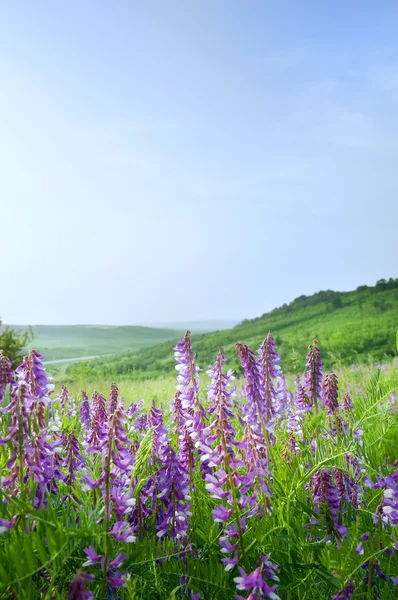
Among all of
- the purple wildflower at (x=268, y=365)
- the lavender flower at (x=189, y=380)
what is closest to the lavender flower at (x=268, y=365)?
the purple wildflower at (x=268, y=365)

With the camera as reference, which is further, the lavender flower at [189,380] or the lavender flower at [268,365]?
the lavender flower at [268,365]

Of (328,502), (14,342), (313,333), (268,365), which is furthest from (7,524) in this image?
(313,333)

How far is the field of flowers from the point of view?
253cm

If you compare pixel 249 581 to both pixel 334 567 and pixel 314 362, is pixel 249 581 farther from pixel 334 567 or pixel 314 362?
pixel 314 362

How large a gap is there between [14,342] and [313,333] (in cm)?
1336

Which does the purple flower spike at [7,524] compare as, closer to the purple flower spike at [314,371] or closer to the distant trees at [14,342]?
the purple flower spike at [314,371]

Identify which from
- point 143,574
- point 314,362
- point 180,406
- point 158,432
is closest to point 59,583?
point 143,574

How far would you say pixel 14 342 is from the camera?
792 inches

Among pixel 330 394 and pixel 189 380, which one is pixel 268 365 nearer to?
pixel 189 380

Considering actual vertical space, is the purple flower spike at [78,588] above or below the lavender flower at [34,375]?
below

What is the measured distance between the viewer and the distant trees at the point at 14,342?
1964 centimetres

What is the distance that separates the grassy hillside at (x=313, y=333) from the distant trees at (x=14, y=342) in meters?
2.22

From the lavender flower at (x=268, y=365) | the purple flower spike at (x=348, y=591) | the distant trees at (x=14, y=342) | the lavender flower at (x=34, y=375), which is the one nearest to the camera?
the purple flower spike at (x=348, y=591)

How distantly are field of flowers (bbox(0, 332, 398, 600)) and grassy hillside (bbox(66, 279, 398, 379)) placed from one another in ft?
59.1
